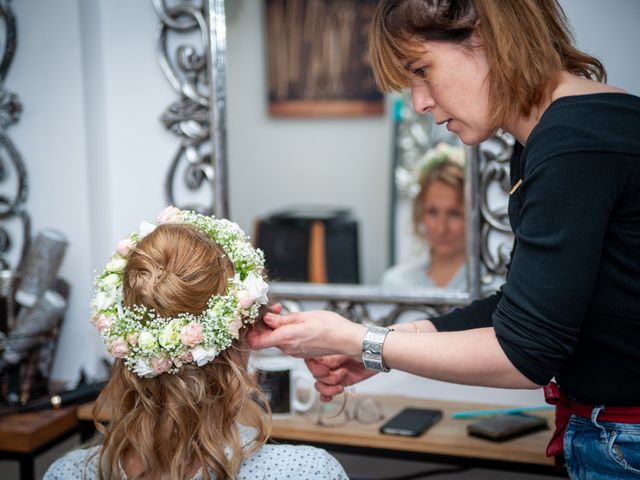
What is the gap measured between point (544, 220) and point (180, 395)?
25.5 inches

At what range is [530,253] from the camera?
1.05 m

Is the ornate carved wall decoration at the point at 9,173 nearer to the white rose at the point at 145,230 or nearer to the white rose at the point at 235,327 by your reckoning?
the white rose at the point at 145,230

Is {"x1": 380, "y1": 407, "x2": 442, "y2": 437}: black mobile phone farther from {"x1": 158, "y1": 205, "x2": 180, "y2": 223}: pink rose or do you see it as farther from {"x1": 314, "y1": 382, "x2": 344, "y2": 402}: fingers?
{"x1": 158, "y1": 205, "x2": 180, "y2": 223}: pink rose

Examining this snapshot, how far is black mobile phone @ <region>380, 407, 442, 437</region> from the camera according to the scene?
1.75 meters

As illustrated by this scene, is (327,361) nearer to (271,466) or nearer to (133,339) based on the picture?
(271,466)

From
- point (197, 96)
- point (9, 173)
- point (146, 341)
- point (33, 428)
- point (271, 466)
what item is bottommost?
point (33, 428)

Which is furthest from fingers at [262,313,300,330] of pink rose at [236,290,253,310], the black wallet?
the black wallet

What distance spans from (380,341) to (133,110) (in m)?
1.28

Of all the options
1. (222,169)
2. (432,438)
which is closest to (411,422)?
(432,438)

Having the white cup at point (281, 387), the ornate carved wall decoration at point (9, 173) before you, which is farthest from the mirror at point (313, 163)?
the ornate carved wall decoration at point (9, 173)

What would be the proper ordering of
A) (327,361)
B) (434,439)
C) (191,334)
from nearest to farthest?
(191,334) < (327,361) < (434,439)

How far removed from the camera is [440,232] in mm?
1991

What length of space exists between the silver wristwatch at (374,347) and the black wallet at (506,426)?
597 mm

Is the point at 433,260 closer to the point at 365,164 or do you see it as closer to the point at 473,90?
the point at 365,164
